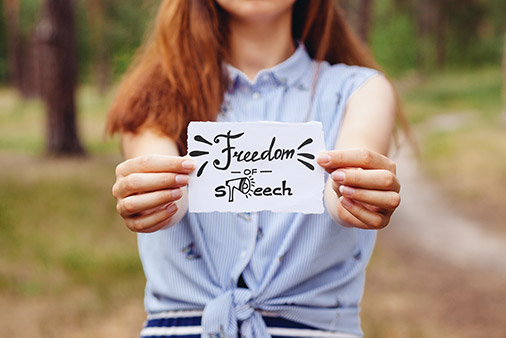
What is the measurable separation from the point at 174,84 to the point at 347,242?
67 cm

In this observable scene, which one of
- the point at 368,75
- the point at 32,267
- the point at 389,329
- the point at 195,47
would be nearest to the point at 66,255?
the point at 32,267

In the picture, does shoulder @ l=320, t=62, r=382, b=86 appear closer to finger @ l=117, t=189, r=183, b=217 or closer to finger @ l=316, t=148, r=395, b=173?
finger @ l=316, t=148, r=395, b=173

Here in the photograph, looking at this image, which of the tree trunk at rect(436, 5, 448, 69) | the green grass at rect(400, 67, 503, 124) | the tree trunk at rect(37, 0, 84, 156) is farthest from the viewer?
the tree trunk at rect(436, 5, 448, 69)

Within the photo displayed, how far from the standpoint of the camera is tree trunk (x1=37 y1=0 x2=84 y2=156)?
6.21 meters

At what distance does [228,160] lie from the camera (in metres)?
1.19

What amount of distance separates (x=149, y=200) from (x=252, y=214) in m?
0.33

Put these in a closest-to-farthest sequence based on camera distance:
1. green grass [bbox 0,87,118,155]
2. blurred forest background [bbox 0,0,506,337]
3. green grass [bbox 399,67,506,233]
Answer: blurred forest background [bbox 0,0,506,337] → green grass [bbox 399,67,506,233] → green grass [bbox 0,87,118,155]

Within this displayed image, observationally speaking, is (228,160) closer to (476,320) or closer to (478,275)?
(476,320)

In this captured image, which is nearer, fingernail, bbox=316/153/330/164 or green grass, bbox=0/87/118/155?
fingernail, bbox=316/153/330/164

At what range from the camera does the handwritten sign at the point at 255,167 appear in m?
1.18

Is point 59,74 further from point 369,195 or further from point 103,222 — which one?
point 369,195

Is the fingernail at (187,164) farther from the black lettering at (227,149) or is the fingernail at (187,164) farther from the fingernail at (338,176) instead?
the fingernail at (338,176)

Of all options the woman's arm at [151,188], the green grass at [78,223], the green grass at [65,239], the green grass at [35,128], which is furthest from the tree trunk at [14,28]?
the woman's arm at [151,188]

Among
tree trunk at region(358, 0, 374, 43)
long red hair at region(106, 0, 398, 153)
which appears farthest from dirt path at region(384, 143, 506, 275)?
long red hair at region(106, 0, 398, 153)
